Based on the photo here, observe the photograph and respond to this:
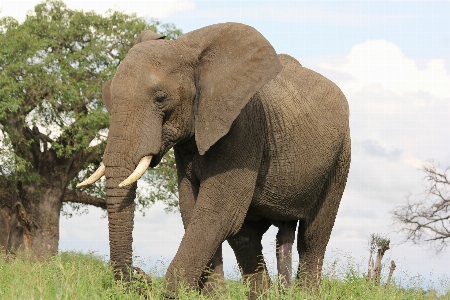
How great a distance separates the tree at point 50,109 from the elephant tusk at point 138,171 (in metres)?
14.5

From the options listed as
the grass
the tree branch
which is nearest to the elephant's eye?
the grass

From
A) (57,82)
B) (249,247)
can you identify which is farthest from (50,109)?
(249,247)

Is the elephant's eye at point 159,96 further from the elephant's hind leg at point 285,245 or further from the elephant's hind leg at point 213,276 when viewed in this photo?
the elephant's hind leg at point 285,245

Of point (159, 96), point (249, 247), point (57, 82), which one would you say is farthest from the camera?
point (57, 82)

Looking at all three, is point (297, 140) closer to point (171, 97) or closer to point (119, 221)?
point (171, 97)

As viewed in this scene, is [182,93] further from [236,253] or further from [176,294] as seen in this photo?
[236,253]

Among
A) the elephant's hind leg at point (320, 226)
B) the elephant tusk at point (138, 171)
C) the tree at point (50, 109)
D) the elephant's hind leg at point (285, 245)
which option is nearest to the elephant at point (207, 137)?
the elephant tusk at point (138, 171)

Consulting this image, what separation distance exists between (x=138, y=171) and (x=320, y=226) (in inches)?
135

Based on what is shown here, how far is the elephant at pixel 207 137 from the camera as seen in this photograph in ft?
22.1

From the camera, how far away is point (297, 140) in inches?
326

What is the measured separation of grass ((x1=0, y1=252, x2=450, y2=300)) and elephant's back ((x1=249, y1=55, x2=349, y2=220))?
0.95 m

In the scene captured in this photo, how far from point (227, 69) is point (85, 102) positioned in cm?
1562

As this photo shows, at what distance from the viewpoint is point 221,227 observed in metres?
7.21

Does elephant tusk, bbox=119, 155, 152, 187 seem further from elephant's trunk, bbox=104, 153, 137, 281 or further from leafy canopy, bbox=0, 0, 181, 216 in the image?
leafy canopy, bbox=0, 0, 181, 216
